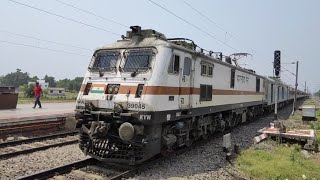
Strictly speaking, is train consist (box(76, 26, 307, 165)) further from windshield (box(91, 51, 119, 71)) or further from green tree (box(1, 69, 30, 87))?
green tree (box(1, 69, 30, 87))

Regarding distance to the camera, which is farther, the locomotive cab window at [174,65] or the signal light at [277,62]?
the signal light at [277,62]

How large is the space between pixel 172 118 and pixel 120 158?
6.35ft

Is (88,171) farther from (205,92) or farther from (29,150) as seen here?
(205,92)

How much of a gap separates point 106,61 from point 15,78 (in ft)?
452

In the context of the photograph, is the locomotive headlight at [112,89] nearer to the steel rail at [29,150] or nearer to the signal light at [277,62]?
the steel rail at [29,150]

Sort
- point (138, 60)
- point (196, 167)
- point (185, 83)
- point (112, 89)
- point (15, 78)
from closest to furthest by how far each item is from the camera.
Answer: point (112, 89) < point (138, 60) < point (196, 167) < point (185, 83) < point (15, 78)

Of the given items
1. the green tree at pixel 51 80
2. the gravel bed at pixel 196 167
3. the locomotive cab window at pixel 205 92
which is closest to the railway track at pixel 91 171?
the gravel bed at pixel 196 167

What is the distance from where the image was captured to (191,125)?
11875 mm

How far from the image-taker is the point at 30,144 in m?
12.5

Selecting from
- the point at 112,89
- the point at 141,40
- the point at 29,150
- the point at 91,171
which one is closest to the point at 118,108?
the point at 112,89

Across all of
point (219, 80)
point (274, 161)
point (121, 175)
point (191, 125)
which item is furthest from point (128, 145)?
point (219, 80)

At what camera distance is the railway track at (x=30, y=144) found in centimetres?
1060

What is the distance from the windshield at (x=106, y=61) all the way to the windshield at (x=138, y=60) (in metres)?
0.45

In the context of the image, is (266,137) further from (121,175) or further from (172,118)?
(121,175)
